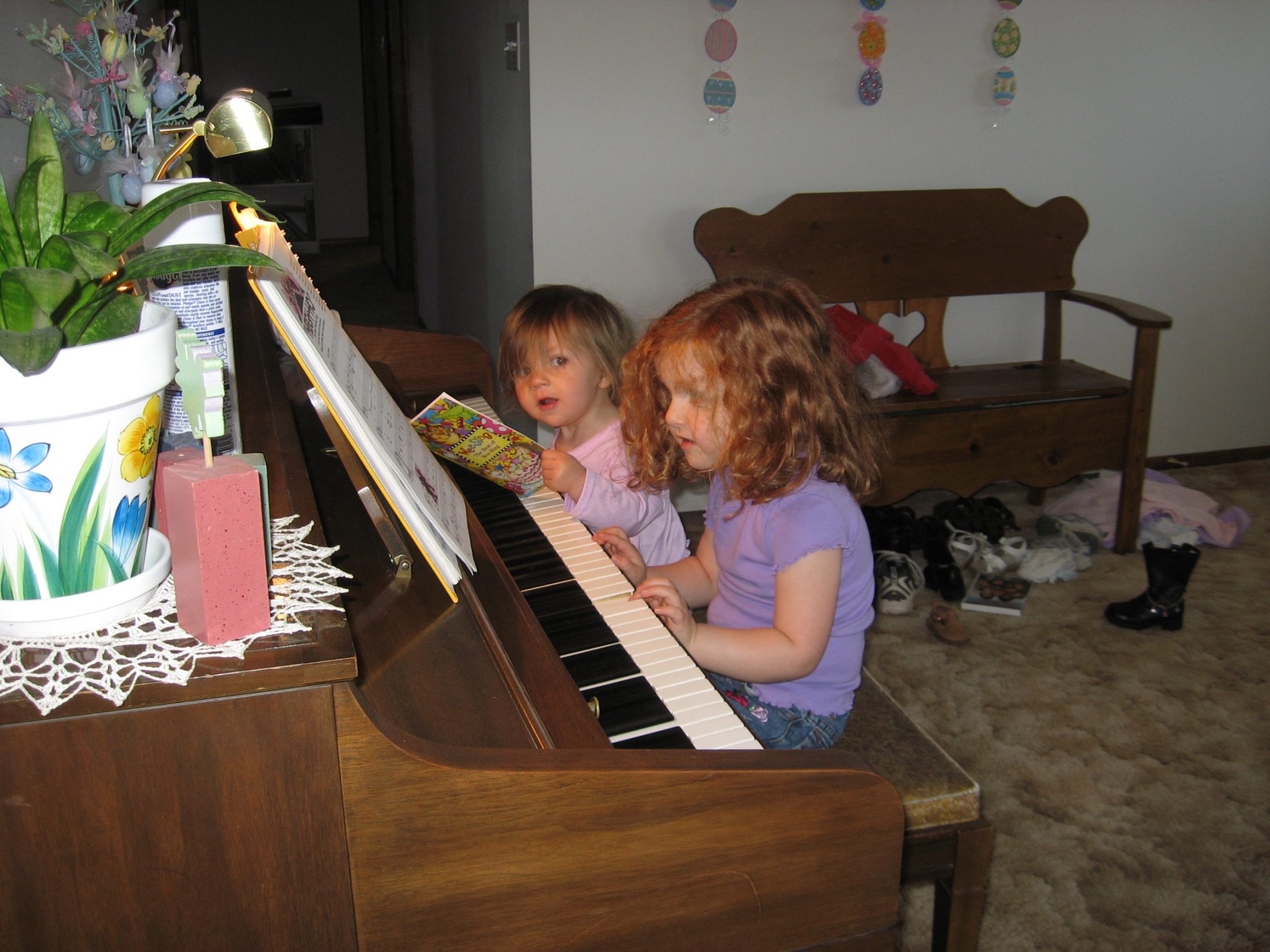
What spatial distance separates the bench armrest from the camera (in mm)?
2834

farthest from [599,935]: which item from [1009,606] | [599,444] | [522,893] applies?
[1009,606]

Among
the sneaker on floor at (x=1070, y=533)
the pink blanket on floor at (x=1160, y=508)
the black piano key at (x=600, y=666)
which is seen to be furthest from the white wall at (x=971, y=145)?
the black piano key at (x=600, y=666)

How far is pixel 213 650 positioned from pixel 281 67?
8.21 metres

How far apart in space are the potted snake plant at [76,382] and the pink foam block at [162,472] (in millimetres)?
15

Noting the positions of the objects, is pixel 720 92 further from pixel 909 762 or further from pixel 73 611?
pixel 73 611

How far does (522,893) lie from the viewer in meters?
0.76

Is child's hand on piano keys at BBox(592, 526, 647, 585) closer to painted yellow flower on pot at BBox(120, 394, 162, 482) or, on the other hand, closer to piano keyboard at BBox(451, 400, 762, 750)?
piano keyboard at BBox(451, 400, 762, 750)

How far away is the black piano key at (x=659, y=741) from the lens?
3.06 feet

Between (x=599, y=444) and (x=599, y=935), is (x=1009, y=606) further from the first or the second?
(x=599, y=935)

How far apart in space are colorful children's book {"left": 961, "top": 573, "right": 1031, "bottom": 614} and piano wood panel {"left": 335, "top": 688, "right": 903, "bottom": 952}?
1861 mm

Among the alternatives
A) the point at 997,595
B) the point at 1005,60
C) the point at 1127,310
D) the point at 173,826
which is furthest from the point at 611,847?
the point at 1005,60

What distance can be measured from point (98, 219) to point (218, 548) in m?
0.24

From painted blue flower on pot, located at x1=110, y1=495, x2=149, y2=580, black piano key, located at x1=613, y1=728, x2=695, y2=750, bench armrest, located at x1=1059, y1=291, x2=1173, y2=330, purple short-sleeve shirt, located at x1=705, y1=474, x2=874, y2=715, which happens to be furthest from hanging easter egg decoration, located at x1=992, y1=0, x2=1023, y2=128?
painted blue flower on pot, located at x1=110, y1=495, x2=149, y2=580

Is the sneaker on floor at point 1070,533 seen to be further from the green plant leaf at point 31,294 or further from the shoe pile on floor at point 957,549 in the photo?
the green plant leaf at point 31,294
